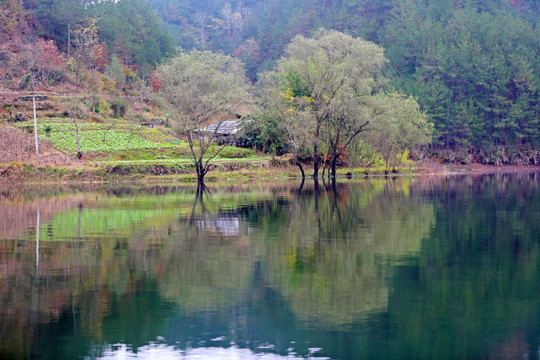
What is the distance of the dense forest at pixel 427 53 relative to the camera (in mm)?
89812

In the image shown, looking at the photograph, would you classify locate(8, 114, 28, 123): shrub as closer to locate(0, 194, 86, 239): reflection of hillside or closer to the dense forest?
the dense forest

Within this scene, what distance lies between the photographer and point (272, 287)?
1351 cm

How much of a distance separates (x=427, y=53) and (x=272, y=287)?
89.3 m

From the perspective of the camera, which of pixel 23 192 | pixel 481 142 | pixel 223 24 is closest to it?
pixel 23 192

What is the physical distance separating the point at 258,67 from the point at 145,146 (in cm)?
7972

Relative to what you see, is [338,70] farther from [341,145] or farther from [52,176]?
[52,176]

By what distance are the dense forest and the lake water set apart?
56.6 metres

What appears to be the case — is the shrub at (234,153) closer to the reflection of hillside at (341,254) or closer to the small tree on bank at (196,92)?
the small tree on bank at (196,92)

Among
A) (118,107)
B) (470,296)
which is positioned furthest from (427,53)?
(470,296)

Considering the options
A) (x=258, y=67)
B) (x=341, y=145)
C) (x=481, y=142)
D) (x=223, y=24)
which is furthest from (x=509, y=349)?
(x=223, y=24)

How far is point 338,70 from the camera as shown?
55875 millimetres

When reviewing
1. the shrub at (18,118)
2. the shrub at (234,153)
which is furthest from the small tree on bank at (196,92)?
the shrub at (18,118)

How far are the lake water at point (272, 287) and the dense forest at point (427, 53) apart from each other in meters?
56.6

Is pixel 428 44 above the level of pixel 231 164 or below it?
above
